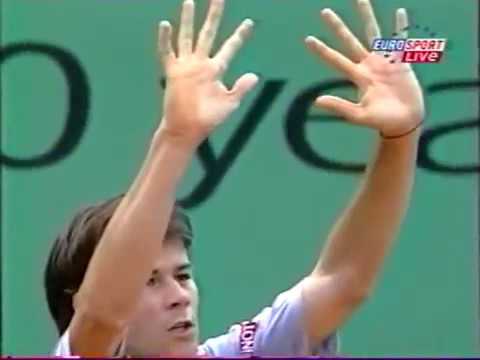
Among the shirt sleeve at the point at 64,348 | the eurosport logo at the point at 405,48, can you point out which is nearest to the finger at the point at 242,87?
the eurosport logo at the point at 405,48

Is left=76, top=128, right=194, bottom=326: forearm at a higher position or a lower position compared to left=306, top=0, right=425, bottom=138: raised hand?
lower

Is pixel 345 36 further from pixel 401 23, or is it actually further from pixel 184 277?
pixel 184 277

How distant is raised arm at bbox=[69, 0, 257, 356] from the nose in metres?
0.08

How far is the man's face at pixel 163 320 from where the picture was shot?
1250mm

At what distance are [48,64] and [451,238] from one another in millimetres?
607

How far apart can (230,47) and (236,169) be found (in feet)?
2.94

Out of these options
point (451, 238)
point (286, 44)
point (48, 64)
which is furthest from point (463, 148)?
point (48, 64)

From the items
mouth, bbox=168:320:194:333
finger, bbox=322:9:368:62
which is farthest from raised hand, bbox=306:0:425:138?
mouth, bbox=168:320:194:333

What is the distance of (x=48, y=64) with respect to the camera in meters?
2.14

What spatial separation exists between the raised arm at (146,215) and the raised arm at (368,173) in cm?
11

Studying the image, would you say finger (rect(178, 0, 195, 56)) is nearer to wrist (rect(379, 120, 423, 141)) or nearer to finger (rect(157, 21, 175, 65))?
finger (rect(157, 21, 175, 65))

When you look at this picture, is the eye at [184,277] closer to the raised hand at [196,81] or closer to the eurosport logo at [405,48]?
the raised hand at [196,81]

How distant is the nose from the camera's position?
126cm

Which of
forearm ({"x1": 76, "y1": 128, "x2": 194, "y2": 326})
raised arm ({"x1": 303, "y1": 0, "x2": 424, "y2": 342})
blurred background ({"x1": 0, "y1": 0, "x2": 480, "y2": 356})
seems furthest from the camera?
blurred background ({"x1": 0, "y1": 0, "x2": 480, "y2": 356})
